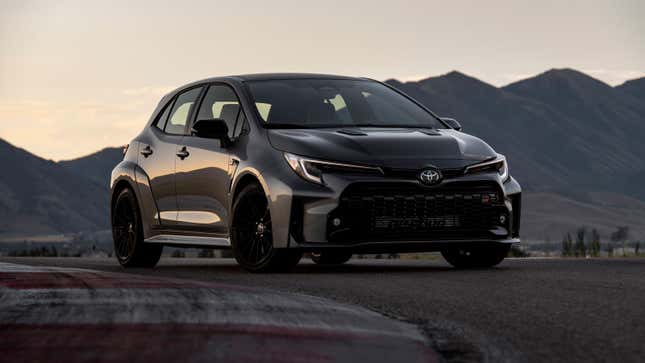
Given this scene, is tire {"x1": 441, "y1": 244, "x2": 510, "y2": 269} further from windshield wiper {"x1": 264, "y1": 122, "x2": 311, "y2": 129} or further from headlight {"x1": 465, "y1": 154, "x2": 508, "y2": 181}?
windshield wiper {"x1": 264, "y1": 122, "x2": 311, "y2": 129}

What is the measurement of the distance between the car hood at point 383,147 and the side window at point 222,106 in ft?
2.49

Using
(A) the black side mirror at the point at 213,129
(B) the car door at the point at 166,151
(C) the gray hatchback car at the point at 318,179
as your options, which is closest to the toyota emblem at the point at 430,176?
(C) the gray hatchback car at the point at 318,179

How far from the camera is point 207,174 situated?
1230cm

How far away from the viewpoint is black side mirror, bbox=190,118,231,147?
11938 mm

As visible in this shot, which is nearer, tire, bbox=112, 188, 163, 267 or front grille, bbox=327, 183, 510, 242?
front grille, bbox=327, 183, 510, 242

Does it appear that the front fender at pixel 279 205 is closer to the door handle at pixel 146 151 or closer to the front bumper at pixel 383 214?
the front bumper at pixel 383 214

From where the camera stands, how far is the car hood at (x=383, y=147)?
1116 cm

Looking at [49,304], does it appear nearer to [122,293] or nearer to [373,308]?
[122,293]

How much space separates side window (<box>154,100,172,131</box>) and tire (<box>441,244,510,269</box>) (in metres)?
3.26

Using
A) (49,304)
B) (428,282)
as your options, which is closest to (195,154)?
(428,282)

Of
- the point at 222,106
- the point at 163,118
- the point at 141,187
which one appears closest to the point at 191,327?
the point at 222,106

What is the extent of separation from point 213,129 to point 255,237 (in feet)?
3.68

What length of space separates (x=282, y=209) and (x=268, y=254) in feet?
1.65

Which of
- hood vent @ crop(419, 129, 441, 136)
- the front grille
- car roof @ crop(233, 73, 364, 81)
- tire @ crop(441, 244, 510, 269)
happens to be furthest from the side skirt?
tire @ crop(441, 244, 510, 269)
